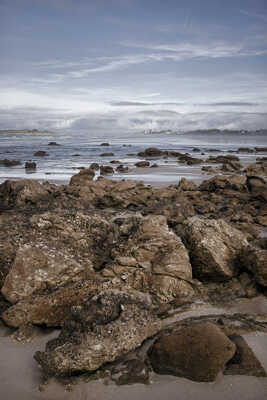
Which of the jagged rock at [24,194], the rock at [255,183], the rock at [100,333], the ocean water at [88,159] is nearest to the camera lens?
the rock at [100,333]

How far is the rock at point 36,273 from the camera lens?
4141 mm

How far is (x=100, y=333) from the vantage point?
3213 mm

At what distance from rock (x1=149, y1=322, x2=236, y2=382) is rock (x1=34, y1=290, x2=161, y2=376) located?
11.8 inches

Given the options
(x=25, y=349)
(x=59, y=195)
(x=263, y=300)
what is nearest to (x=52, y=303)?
(x=25, y=349)

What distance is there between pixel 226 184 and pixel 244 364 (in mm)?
10016

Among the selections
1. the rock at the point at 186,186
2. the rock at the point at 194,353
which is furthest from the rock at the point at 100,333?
the rock at the point at 186,186

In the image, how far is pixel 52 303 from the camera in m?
3.92

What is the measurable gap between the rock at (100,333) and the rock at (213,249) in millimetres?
1538

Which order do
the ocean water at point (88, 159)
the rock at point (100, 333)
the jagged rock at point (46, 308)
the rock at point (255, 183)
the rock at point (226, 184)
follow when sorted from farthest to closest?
the ocean water at point (88, 159) < the rock at point (226, 184) < the rock at point (255, 183) < the jagged rock at point (46, 308) < the rock at point (100, 333)

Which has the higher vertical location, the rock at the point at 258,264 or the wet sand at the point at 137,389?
the rock at the point at 258,264

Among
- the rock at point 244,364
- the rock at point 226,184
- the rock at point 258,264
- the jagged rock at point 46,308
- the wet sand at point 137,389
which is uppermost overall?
the rock at point 226,184

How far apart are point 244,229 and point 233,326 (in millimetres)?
3944

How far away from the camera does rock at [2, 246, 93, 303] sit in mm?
4141

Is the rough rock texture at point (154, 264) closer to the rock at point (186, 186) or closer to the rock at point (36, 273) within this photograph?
the rock at point (36, 273)
